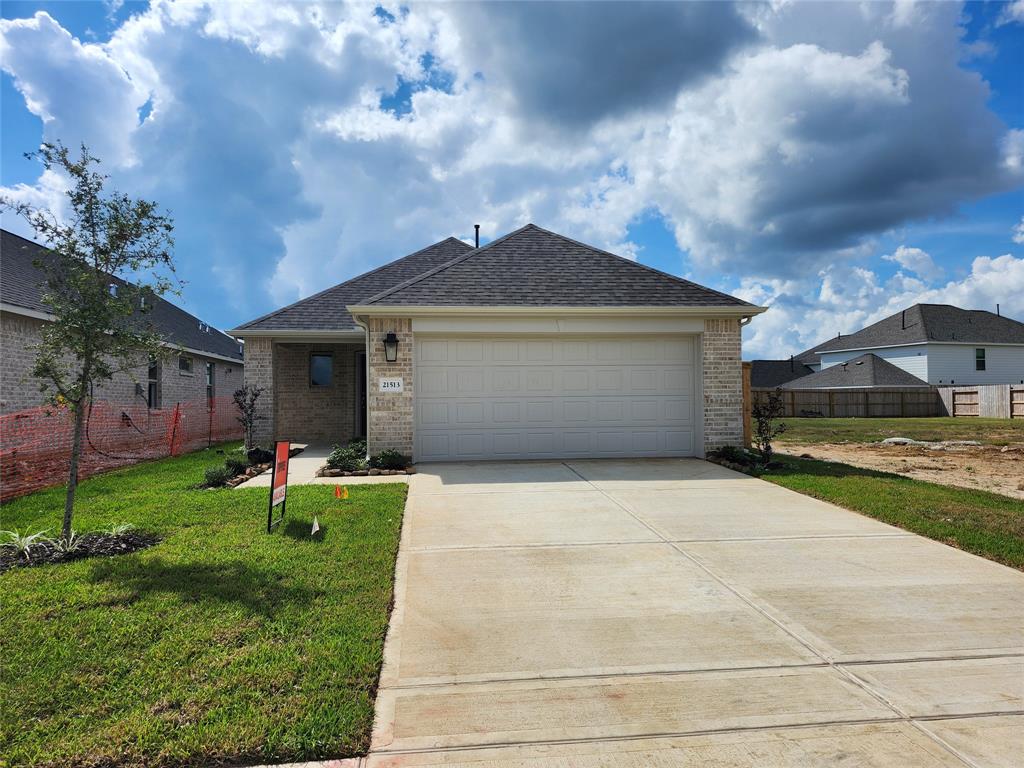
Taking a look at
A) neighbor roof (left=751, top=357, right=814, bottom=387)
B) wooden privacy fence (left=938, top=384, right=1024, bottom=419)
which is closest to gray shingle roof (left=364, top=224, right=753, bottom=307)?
wooden privacy fence (left=938, top=384, right=1024, bottom=419)

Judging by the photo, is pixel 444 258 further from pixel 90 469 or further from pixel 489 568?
pixel 489 568

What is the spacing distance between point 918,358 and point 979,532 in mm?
36823

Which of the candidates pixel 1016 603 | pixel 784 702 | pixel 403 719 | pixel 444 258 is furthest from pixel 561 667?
pixel 444 258

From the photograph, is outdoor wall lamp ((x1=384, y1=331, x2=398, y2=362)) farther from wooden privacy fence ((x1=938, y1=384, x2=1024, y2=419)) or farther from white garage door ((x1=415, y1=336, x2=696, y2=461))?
wooden privacy fence ((x1=938, y1=384, x2=1024, y2=419))

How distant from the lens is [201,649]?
3355 millimetres

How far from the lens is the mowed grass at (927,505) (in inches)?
225

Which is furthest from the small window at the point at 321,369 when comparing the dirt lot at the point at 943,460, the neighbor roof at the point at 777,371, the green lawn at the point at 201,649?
the neighbor roof at the point at 777,371

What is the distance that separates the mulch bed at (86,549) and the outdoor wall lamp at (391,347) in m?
5.38

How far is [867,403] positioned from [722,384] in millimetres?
26056

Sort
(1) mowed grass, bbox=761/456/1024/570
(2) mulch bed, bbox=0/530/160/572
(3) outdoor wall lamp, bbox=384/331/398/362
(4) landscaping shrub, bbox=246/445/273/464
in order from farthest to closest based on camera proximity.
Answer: (4) landscaping shrub, bbox=246/445/273/464 → (3) outdoor wall lamp, bbox=384/331/398/362 → (1) mowed grass, bbox=761/456/1024/570 → (2) mulch bed, bbox=0/530/160/572

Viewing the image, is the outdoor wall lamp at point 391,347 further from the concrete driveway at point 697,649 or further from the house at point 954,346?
the house at point 954,346

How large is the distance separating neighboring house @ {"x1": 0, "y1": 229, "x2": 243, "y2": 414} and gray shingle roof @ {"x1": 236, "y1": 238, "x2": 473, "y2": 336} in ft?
7.98

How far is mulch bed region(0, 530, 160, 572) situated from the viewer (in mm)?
5051

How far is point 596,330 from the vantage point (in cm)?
1116
